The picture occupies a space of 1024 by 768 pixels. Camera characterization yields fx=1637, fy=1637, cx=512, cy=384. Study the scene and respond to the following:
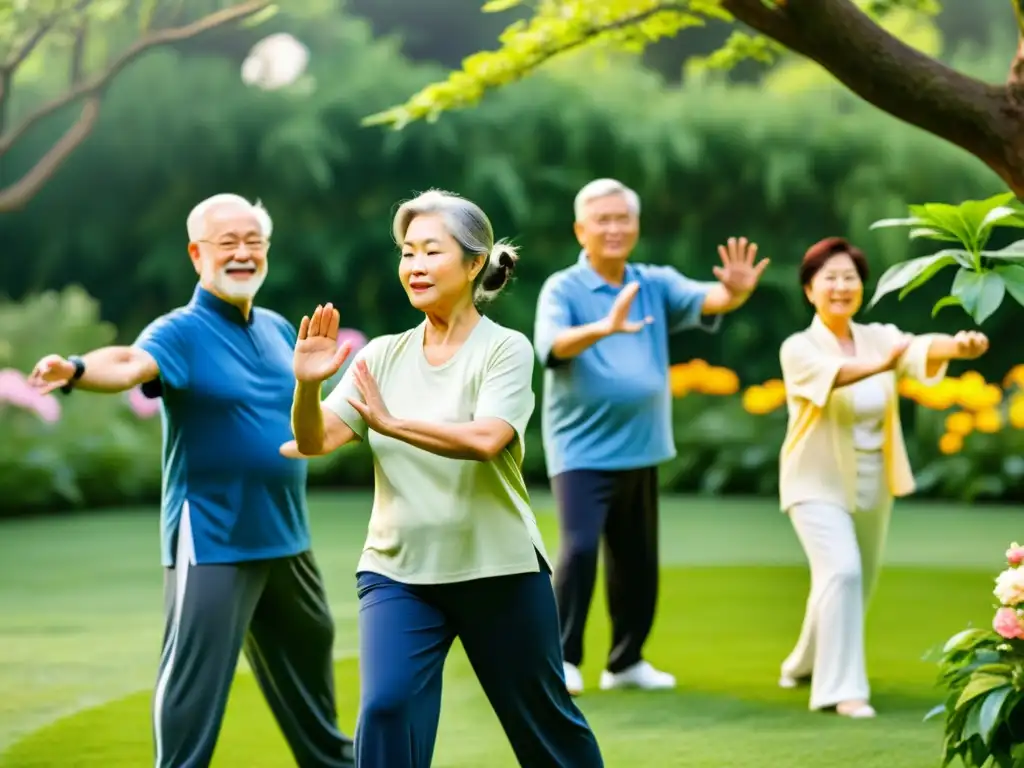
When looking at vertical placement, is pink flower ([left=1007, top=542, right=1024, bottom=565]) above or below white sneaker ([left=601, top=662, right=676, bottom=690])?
above

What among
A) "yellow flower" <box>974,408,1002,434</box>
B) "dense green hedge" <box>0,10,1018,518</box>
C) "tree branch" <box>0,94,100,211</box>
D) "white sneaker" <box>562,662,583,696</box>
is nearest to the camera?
"white sneaker" <box>562,662,583,696</box>

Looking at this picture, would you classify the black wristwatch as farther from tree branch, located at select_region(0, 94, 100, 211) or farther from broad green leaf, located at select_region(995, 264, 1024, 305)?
tree branch, located at select_region(0, 94, 100, 211)

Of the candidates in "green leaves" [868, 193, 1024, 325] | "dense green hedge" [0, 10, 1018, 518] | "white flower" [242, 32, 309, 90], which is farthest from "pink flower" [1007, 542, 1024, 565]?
"white flower" [242, 32, 309, 90]

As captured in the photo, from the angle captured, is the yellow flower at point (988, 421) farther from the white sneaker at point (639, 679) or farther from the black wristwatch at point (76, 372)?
the black wristwatch at point (76, 372)

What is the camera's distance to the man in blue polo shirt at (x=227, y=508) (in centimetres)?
409

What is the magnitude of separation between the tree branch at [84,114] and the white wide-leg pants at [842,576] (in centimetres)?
925

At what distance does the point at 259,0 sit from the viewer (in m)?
14.5

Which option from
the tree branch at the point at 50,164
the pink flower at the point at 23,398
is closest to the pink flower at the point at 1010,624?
the pink flower at the point at 23,398

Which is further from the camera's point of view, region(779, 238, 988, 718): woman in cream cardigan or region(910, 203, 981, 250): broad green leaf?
region(779, 238, 988, 718): woman in cream cardigan

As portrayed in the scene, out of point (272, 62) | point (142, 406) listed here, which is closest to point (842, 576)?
point (142, 406)

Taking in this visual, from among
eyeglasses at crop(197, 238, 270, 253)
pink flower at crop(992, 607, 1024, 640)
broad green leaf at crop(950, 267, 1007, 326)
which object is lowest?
pink flower at crop(992, 607, 1024, 640)

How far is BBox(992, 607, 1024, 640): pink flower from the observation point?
3793mm

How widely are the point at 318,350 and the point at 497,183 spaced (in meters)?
10.2

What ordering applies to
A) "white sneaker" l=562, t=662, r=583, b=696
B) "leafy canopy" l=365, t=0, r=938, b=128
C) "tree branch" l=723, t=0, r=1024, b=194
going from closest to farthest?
"tree branch" l=723, t=0, r=1024, b=194 → "leafy canopy" l=365, t=0, r=938, b=128 → "white sneaker" l=562, t=662, r=583, b=696
